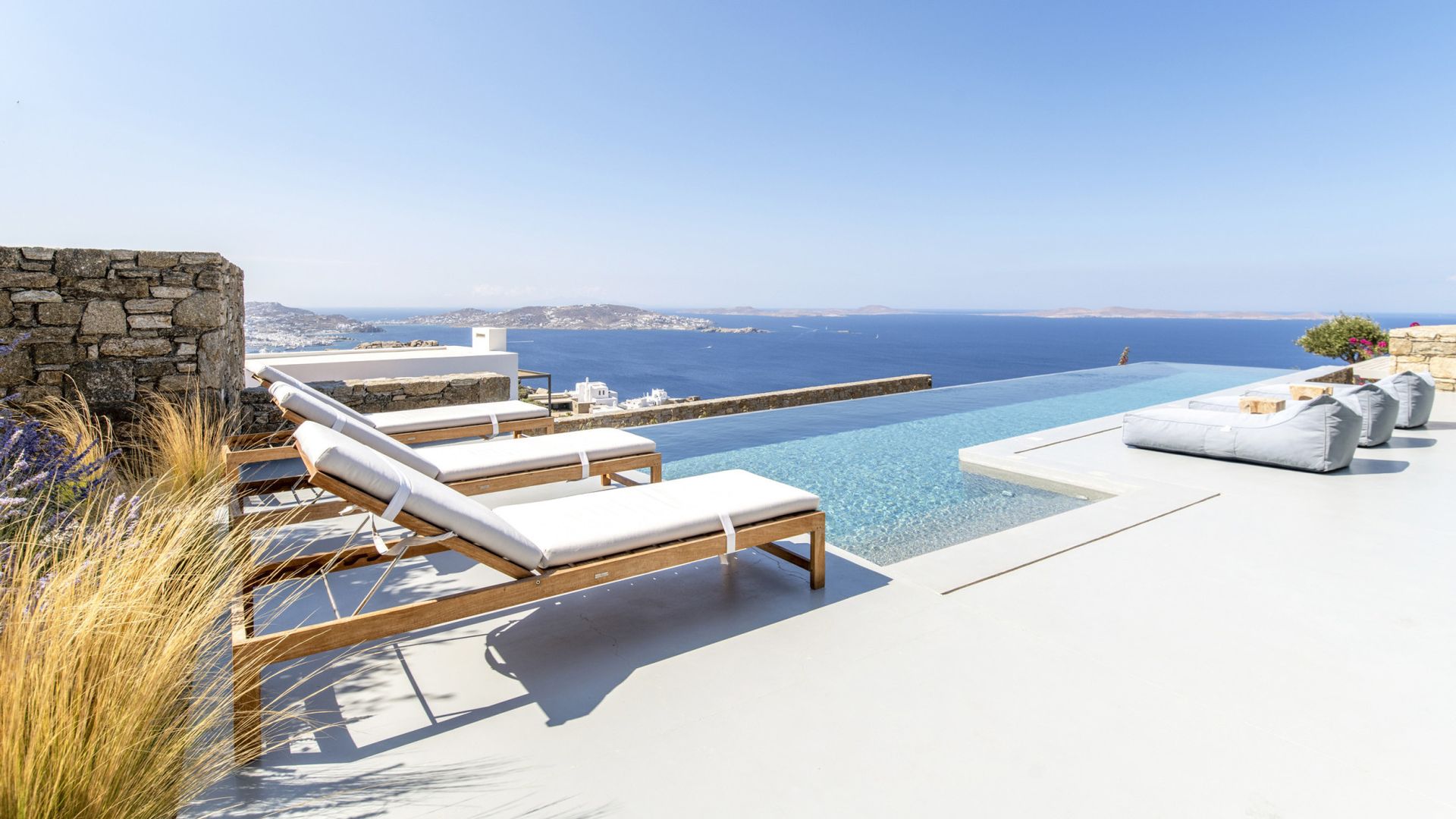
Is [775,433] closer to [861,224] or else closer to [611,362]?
[861,224]

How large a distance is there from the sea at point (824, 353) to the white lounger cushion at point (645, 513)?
43521mm

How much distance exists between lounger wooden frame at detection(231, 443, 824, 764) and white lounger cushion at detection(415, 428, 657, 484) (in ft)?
2.82

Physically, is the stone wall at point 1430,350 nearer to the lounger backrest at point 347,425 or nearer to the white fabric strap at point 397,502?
the lounger backrest at point 347,425

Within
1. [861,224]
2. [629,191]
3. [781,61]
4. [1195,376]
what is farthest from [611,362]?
[1195,376]

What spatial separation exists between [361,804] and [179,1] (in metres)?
9.05

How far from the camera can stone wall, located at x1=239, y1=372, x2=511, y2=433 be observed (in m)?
5.26

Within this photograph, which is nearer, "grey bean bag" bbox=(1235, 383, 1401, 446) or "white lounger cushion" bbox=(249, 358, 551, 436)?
"white lounger cushion" bbox=(249, 358, 551, 436)

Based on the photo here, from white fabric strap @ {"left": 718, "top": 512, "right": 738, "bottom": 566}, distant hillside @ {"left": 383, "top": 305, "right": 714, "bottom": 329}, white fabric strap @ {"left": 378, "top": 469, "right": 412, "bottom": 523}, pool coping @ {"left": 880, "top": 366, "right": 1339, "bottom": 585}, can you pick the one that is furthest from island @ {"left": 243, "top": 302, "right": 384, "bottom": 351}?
distant hillside @ {"left": 383, "top": 305, "right": 714, "bottom": 329}

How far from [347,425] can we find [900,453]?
13.3 ft

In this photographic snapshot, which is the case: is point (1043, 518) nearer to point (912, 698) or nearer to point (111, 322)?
point (912, 698)

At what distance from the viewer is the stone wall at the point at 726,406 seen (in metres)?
7.07

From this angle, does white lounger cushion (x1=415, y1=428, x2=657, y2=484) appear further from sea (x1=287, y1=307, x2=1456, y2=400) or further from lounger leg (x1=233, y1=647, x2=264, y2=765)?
Answer: sea (x1=287, y1=307, x2=1456, y2=400)

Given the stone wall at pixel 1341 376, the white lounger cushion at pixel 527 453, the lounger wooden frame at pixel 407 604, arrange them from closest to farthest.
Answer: the lounger wooden frame at pixel 407 604 → the white lounger cushion at pixel 527 453 → the stone wall at pixel 1341 376

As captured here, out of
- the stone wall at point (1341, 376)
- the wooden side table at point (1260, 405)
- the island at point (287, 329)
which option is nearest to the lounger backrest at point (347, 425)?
the island at point (287, 329)
